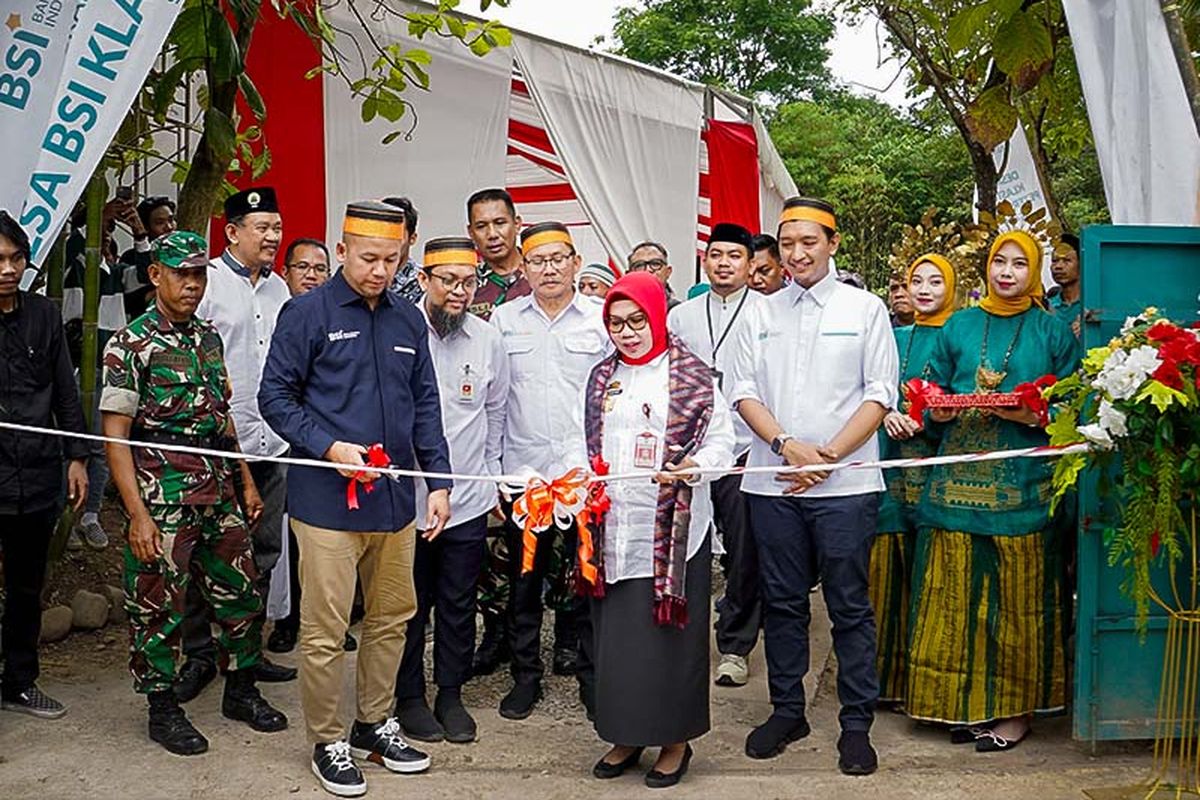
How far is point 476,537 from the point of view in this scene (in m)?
4.67

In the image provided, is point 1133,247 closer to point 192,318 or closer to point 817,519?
point 817,519

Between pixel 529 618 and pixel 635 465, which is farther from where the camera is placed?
pixel 529 618

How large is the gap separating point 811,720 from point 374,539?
1.92 metres

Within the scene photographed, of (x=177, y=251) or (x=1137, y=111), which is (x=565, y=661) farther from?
(x=1137, y=111)

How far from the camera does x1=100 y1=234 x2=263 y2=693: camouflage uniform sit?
4309mm

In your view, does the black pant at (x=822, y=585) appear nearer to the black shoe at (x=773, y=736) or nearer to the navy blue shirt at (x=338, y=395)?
the black shoe at (x=773, y=736)

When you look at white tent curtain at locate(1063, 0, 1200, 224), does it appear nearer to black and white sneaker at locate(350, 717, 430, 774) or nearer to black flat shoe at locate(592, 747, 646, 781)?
black flat shoe at locate(592, 747, 646, 781)

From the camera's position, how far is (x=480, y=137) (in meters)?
7.61

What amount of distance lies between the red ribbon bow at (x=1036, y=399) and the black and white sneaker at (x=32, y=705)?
3.68 metres

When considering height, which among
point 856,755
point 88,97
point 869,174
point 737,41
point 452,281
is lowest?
point 856,755

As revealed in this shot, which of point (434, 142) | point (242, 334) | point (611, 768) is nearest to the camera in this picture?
point (611, 768)

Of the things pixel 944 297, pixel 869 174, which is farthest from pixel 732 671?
pixel 869 174

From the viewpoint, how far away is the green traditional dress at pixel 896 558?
16.1 feet

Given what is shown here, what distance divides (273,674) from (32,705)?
3.12 feet
